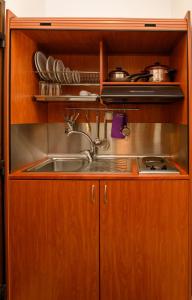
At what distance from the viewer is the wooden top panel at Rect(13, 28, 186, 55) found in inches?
67.9

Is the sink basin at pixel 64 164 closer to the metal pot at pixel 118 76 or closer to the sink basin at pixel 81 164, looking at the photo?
the sink basin at pixel 81 164

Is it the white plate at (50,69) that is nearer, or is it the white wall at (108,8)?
the white plate at (50,69)

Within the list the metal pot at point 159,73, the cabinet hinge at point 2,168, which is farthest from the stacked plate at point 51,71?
the cabinet hinge at point 2,168

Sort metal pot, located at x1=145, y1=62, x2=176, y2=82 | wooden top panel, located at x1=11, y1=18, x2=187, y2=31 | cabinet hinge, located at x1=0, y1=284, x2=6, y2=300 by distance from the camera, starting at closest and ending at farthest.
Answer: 1. wooden top panel, located at x1=11, y1=18, x2=187, y2=31
2. cabinet hinge, located at x1=0, y1=284, x2=6, y2=300
3. metal pot, located at x1=145, y1=62, x2=176, y2=82

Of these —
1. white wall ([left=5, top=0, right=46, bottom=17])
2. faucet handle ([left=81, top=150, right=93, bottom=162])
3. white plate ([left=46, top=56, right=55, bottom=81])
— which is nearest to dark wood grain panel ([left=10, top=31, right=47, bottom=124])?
white plate ([left=46, top=56, right=55, bottom=81])

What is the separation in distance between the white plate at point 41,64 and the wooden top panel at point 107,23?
267 mm

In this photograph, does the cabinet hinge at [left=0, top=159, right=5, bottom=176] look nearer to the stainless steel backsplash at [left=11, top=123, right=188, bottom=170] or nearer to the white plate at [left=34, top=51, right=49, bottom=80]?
the stainless steel backsplash at [left=11, top=123, right=188, bottom=170]

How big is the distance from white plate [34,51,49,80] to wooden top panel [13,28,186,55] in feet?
0.36

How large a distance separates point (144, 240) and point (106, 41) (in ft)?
4.58

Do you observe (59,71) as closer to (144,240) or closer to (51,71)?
(51,71)

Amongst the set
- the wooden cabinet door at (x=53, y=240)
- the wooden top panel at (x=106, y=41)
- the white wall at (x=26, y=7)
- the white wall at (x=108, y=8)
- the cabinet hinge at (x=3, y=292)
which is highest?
the white wall at (x=108, y=8)

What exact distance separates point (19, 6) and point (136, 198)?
162 centimetres

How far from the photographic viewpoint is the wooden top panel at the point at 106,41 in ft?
5.65

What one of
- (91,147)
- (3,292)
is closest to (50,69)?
(91,147)
